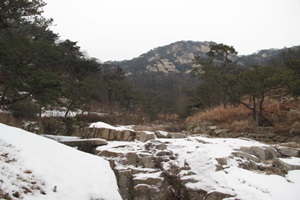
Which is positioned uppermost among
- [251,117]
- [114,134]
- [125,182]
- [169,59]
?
[169,59]

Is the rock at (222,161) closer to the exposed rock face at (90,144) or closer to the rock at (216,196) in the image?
the rock at (216,196)

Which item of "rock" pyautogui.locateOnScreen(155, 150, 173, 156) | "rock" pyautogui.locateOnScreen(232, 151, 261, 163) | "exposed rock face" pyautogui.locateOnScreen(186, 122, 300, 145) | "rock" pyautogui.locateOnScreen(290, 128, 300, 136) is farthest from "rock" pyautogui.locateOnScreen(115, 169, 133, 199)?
"rock" pyautogui.locateOnScreen(290, 128, 300, 136)

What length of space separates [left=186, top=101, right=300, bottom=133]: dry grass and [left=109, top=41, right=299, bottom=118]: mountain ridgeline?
59.6 ft

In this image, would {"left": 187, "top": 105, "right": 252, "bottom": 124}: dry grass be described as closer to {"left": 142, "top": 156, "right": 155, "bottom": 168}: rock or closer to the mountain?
{"left": 142, "top": 156, "right": 155, "bottom": 168}: rock

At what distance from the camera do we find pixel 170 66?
88.4 meters

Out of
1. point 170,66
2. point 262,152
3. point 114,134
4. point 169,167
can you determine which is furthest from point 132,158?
point 170,66

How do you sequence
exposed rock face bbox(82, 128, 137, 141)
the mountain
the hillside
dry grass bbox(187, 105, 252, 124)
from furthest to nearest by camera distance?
1. the mountain
2. dry grass bbox(187, 105, 252, 124)
3. exposed rock face bbox(82, 128, 137, 141)
4. the hillside

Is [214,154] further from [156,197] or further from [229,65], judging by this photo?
[229,65]

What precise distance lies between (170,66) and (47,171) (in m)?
85.3

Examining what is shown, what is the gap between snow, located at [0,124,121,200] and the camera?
13.2ft

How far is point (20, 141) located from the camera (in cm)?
581

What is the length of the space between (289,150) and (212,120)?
7602mm

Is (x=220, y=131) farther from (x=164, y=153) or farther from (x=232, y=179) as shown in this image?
(x=232, y=179)

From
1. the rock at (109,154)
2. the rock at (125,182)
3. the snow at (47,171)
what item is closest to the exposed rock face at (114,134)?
the rock at (109,154)
